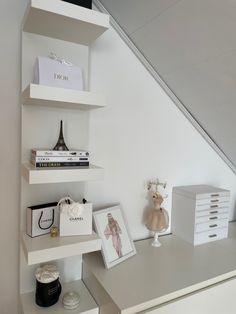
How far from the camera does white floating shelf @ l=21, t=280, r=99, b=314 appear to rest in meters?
1.00

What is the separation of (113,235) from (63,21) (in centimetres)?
101

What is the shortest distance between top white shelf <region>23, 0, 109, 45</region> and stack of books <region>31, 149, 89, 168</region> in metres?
0.52

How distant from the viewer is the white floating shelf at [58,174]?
0.88 m

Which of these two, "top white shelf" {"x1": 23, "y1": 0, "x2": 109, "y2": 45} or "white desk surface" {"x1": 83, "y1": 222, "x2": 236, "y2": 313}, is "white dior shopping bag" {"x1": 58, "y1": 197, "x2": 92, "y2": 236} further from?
"top white shelf" {"x1": 23, "y1": 0, "x2": 109, "y2": 45}

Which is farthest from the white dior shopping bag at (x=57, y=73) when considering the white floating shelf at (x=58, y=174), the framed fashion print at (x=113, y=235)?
the framed fashion print at (x=113, y=235)

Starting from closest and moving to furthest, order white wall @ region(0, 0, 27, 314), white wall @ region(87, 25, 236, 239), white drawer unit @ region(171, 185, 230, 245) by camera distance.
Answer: white wall @ region(0, 0, 27, 314) → white wall @ region(87, 25, 236, 239) → white drawer unit @ region(171, 185, 230, 245)

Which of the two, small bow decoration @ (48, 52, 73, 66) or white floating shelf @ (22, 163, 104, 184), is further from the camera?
small bow decoration @ (48, 52, 73, 66)

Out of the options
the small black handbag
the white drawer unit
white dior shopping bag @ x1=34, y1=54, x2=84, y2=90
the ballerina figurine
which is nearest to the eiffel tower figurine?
white dior shopping bag @ x1=34, y1=54, x2=84, y2=90

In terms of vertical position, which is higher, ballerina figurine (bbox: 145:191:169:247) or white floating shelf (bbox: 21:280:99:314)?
ballerina figurine (bbox: 145:191:169:247)

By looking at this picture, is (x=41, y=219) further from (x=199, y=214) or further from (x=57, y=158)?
(x=199, y=214)

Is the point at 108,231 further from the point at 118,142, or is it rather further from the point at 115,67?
the point at 115,67

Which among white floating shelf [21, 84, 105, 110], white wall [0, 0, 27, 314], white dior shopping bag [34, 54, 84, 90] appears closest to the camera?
white floating shelf [21, 84, 105, 110]

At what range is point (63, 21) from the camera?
945mm

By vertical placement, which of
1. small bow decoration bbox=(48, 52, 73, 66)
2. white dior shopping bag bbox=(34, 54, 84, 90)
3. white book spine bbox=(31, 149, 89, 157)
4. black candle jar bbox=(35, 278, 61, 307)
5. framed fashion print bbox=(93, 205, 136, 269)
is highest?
small bow decoration bbox=(48, 52, 73, 66)
